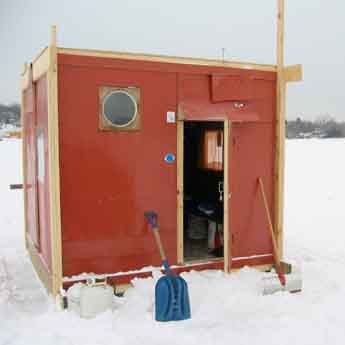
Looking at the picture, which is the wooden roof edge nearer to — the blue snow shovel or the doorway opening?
the doorway opening

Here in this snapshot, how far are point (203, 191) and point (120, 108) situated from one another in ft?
10.7

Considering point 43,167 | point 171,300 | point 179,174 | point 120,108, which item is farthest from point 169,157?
point 171,300

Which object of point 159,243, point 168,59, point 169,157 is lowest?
point 159,243

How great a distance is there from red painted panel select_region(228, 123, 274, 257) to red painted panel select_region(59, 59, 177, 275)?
2.80 ft

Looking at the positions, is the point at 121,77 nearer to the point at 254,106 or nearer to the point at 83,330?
the point at 254,106

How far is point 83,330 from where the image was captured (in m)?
4.84

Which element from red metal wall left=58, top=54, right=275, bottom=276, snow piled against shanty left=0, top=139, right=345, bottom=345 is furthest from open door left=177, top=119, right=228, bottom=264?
snow piled against shanty left=0, top=139, right=345, bottom=345

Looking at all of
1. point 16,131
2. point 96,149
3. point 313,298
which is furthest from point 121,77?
point 16,131

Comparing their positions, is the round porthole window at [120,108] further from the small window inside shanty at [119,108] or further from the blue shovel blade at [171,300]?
the blue shovel blade at [171,300]

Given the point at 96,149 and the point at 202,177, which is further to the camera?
the point at 202,177

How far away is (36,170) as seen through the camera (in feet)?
21.2

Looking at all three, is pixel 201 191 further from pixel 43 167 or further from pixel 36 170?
pixel 43 167

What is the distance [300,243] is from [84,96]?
16.4 feet

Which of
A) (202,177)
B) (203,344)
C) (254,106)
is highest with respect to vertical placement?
(254,106)
